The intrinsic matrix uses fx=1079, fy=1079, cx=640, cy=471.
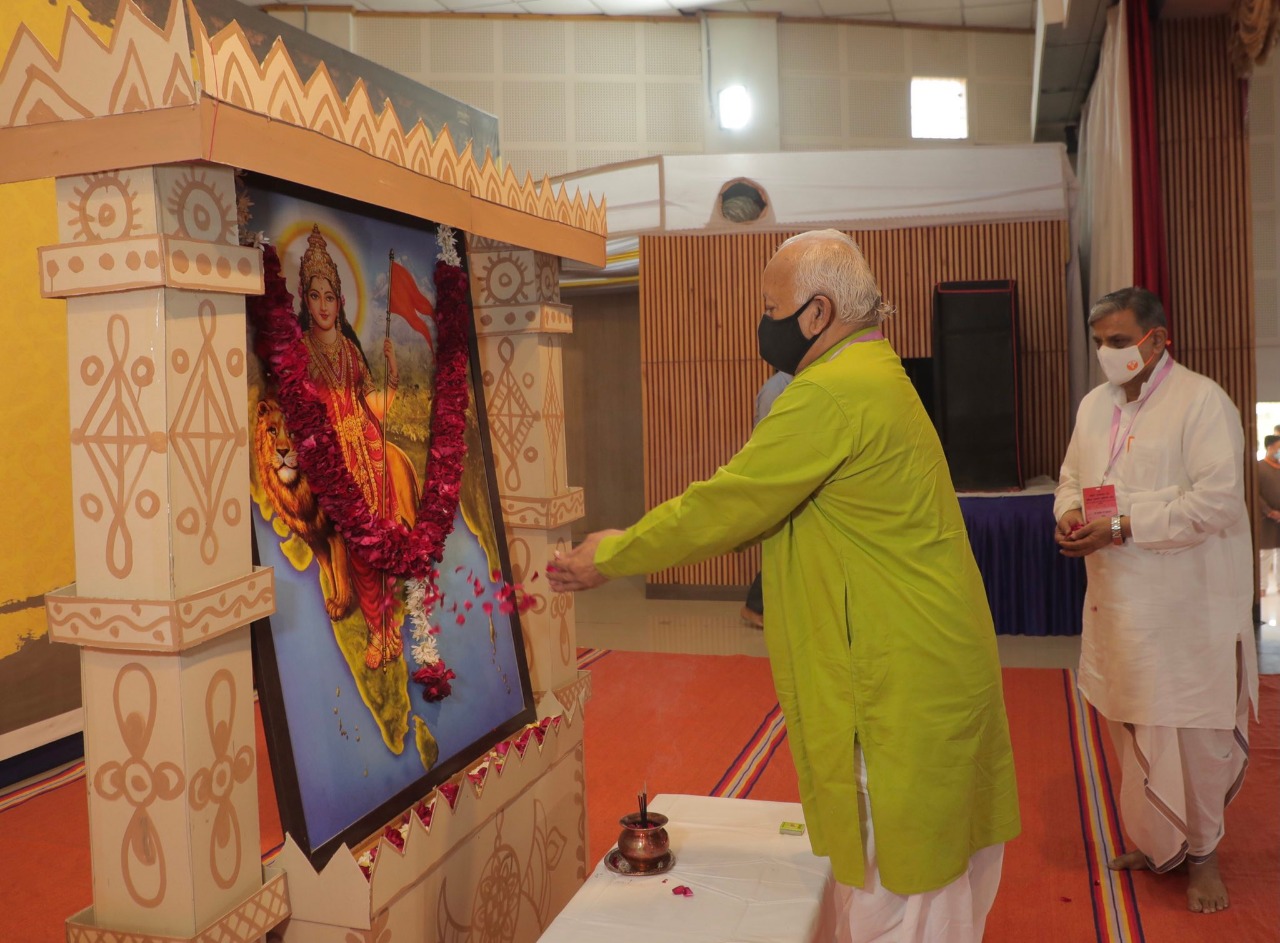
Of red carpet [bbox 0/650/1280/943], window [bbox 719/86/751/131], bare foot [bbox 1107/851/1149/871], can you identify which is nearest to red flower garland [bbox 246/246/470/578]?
red carpet [bbox 0/650/1280/943]

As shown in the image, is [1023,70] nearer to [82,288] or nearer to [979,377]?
[979,377]

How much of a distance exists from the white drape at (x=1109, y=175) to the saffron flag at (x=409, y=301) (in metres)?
4.25

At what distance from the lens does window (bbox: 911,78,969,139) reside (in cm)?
963

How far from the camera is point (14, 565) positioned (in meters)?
4.45

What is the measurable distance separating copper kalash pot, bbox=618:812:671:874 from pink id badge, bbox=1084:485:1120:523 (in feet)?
5.36

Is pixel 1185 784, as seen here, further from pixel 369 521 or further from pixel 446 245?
pixel 446 245

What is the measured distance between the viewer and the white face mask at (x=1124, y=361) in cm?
313

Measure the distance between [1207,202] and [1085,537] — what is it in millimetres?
3626

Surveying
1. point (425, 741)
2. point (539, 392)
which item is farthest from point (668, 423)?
point (425, 741)

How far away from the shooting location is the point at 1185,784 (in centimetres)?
306

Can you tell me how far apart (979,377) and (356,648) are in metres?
5.24

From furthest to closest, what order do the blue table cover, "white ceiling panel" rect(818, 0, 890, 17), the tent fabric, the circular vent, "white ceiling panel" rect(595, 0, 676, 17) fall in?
"white ceiling panel" rect(595, 0, 676, 17), "white ceiling panel" rect(818, 0, 890, 17), the circular vent, the tent fabric, the blue table cover

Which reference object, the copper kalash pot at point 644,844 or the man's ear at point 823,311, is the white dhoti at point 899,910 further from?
the man's ear at point 823,311

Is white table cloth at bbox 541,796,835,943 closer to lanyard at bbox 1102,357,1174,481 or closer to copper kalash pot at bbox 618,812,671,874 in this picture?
copper kalash pot at bbox 618,812,671,874
